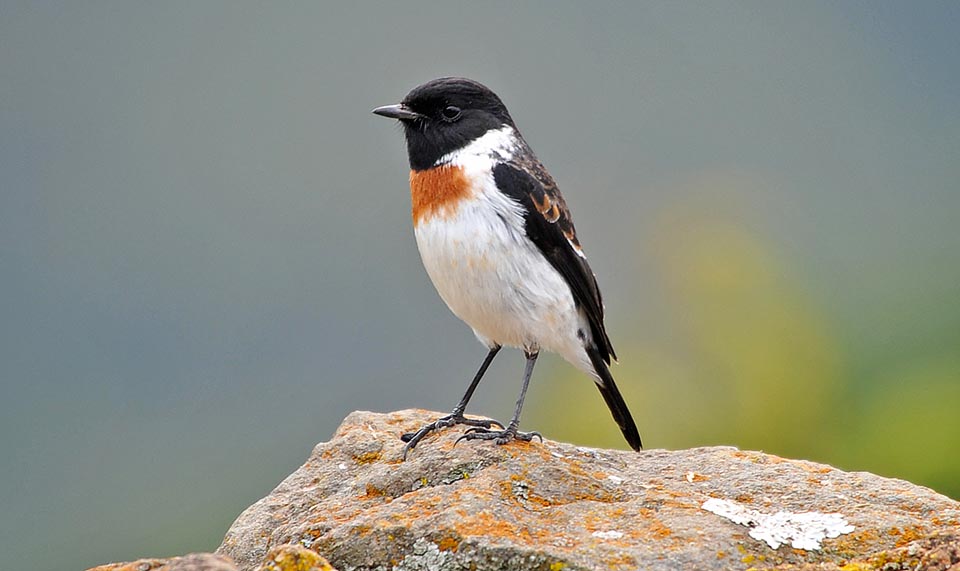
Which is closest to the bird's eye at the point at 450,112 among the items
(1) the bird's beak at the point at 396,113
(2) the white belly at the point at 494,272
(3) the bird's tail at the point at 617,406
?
(1) the bird's beak at the point at 396,113

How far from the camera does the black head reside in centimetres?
732

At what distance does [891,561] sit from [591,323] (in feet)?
9.88

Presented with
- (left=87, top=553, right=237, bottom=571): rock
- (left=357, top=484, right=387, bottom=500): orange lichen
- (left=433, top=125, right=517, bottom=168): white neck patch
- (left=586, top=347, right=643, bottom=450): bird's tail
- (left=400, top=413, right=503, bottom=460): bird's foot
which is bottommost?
(left=87, top=553, right=237, bottom=571): rock

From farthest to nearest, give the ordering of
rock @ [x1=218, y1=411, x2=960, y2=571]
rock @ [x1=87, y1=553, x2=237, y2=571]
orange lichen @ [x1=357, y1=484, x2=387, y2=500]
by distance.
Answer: orange lichen @ [x1=357, y1=484, x2=387, y2=500] < rock @ [x1=218, y1=411, x2=960, y2=571] < rock @ [x1=87, y1=553, x2=237, y2=571]

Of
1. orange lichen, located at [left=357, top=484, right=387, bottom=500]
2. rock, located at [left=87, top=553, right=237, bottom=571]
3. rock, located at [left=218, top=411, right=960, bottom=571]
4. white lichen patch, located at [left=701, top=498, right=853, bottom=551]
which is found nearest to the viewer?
rock, located at [left=87, top=553, right=237, bottom=571]

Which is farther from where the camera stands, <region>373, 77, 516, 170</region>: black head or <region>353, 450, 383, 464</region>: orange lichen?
<region>373, 77, 516, 170</region>: black head

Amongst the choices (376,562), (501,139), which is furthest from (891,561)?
(501,139)

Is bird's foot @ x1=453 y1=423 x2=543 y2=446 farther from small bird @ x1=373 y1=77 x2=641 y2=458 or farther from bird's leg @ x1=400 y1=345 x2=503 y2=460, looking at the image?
bird's leg @ x1=400 y1=345 x2=503 y2=460

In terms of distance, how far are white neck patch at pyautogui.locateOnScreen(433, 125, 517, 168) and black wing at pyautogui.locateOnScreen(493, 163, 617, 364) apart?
132mm

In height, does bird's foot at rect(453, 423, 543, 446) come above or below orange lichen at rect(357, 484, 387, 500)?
above

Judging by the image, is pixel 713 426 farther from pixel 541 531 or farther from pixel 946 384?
pixel 541 531

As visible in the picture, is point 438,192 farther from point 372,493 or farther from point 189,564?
point 189,564

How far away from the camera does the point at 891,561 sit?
192 inches

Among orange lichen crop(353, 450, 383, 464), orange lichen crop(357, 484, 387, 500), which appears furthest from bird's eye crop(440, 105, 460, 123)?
orange lichen crop(357, 484, 387, 500)
